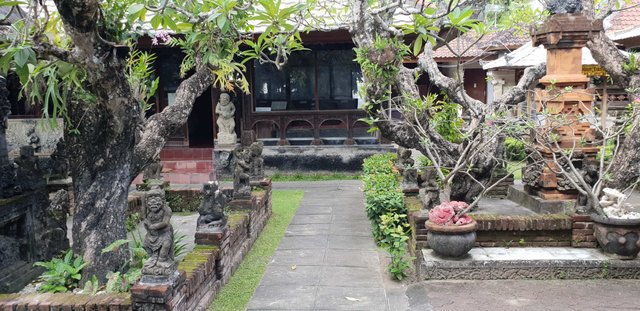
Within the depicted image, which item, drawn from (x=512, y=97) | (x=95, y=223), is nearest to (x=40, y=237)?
(x=95, y=223)

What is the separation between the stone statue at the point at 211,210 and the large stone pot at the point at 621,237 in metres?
4.53

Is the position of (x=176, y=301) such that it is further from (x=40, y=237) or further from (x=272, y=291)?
(x=40, y=237)

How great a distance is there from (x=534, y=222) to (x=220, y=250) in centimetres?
387

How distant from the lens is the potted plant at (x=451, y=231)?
6.07 meters

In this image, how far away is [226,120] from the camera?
47.1 feet

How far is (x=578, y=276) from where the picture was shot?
19.9 feet

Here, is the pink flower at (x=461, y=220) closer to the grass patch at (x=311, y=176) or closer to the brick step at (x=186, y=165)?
the grass patch at (x=311, y=176)

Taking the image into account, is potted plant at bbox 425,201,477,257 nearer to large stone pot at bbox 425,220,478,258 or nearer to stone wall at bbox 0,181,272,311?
large stone pot at bbox 425,220,478,258

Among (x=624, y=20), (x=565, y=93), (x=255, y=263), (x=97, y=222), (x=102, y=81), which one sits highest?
(x=624, y=20)

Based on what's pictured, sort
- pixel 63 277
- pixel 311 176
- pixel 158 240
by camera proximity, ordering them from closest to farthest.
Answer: pixel 158 240 → pixel 63 277 → pixel 311 176

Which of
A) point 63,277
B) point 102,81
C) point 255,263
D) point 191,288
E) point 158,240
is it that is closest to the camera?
point 158,240

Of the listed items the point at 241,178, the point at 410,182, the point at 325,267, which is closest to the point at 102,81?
the point at 325,267

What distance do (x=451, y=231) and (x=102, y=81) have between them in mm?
4028

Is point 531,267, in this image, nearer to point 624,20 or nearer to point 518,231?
point 518,231
